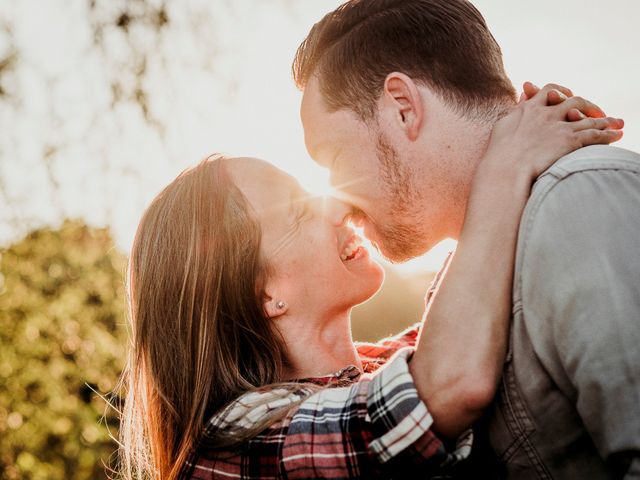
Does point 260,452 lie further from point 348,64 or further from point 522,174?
point 348,64

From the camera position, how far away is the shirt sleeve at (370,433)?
1.81 meters

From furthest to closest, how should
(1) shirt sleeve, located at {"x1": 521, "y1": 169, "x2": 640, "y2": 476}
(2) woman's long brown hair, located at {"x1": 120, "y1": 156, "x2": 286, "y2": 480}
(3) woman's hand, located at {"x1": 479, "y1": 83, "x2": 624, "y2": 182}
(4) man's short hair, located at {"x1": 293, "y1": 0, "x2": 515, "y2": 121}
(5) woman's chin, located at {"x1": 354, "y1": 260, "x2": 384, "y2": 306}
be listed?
(5) woman's chin, located at {"x1": 354, "y1": 260, "x2": 384, "y2": 306} < (2) woman's long brown hair, located at {"x1": 120, "y1": 156, "x2": 286, "y2": 480} < (4) man's short hair, located at {"x1": 293, "y1": 0, "x2": 515, "y2": 121} < (3) woman's hand, located at {"x1": 479, "y1": 83, "x2": 624, "y2": 182} < (1) shirt sleeve, located at {"x1": 521, "y1": 169, "x2": 640, "y2": 476}

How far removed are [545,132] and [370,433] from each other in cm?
114

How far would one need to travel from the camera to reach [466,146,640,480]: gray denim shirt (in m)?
1.49

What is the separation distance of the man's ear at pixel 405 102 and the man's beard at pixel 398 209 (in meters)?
0.12

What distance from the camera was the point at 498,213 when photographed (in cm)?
189

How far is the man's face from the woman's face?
7.2 inches

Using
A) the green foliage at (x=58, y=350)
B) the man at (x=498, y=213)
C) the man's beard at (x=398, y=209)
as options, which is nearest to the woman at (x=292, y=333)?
the man at (x=498, y=213)

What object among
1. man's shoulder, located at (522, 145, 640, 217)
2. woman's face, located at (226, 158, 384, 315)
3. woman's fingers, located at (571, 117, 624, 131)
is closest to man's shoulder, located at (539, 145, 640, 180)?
man's shoulder, located at (522, 145, 640, 217)

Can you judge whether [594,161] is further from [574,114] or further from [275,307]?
[275,307]

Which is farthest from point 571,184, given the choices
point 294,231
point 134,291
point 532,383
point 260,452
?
point 134,291

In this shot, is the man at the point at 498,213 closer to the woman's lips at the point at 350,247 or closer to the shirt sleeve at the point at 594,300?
the shirt sleeve at the point at 594,300

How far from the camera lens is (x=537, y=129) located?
2.07m

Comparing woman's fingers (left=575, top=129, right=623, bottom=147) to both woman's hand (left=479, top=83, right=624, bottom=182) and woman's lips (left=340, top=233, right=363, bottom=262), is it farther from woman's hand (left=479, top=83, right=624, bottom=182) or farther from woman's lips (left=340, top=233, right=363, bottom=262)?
woman's lips (left=340, top=233, right=363, bottom=262)
